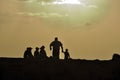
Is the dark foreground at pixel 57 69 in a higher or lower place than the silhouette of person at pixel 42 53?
lower

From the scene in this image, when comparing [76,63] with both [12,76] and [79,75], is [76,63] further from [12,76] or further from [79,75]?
[12,76]

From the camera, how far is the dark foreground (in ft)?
131

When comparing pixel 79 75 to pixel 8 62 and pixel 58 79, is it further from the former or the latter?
pixel 8 62

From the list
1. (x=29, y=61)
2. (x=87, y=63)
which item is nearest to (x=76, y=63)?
(x=87, y=63)

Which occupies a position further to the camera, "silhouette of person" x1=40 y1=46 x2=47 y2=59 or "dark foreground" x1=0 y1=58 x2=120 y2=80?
"silhouette of person" x1=40 y1=46 x2=47 y2=59

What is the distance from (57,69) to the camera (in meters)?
40.4

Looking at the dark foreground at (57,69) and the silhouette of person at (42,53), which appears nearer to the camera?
the dark foreground at (57,69)

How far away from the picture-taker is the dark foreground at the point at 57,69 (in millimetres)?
39938

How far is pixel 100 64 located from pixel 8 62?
6.37m

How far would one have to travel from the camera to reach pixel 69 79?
40719mm

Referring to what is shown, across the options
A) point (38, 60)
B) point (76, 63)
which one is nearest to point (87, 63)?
point (76, 63)

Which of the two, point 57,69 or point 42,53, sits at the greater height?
point 42,53

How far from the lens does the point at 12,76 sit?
40094 millimetres

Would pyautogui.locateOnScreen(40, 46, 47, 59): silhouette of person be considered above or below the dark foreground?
above
